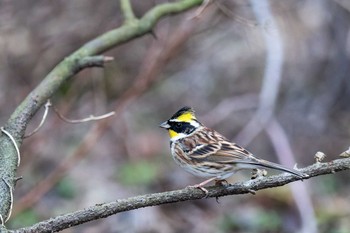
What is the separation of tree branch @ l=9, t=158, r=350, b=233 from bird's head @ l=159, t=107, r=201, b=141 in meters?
0.71

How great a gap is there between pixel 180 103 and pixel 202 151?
5373 millimetres

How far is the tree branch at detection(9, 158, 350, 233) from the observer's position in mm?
2951

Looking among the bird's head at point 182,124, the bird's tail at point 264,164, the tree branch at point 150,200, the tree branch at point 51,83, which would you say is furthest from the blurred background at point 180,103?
the tree branch at point 150,200

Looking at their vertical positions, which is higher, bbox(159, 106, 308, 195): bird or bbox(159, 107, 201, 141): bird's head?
bbox(159, 107, 201, 141): bird's head

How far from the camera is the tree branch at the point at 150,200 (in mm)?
2951

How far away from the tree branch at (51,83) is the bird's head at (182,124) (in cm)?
70

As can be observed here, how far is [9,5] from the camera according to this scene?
7.14 meters

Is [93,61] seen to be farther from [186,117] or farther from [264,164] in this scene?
[264,164]

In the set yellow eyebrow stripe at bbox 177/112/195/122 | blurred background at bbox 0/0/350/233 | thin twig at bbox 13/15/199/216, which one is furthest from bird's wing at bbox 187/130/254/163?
thin twig at bbox 13/15/199/216

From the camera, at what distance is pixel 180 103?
360 inches

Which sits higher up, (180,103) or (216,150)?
(216,150)

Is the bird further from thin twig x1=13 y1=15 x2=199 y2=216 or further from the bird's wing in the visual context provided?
thin twig x1=13 y1=15 x2=199 y2=216

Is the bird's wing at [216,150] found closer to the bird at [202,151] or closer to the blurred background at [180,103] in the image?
the bird at [202,151]

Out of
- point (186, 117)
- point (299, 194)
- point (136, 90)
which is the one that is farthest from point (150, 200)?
point (136, 90)
